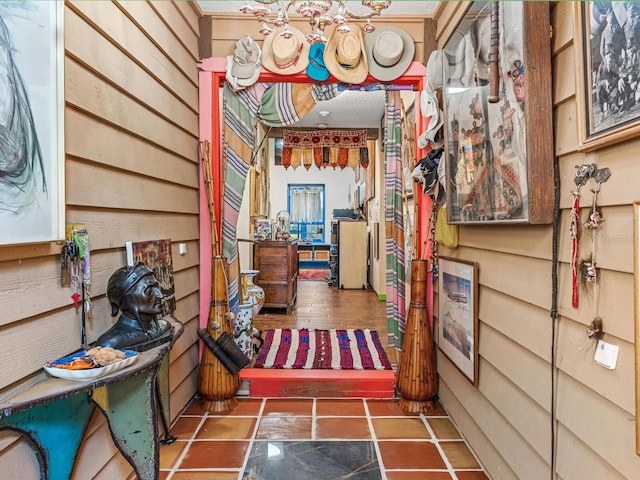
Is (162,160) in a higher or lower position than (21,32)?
lower

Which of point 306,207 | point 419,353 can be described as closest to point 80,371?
point 419,353

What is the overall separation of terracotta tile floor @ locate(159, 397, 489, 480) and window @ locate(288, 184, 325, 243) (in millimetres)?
8439

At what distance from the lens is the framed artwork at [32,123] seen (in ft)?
3.54

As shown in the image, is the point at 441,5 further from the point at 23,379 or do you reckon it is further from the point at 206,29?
the point at 23,379

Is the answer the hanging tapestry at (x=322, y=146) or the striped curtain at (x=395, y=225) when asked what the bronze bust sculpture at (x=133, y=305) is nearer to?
the striped curtain at (x=395, y=225)

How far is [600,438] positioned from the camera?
1.13 meters

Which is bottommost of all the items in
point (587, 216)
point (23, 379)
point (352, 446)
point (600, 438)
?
point (352, 446)

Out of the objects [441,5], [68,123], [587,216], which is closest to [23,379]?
[68,123]

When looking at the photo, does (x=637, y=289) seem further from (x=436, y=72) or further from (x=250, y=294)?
(x=250, y=294)

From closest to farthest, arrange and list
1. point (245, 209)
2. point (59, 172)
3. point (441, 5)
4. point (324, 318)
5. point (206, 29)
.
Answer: point (59, 172), point (441, 5), point (206, 29), point (324, 318), point (245, 209)

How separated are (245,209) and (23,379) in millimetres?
4239

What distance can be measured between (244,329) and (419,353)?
1.32m

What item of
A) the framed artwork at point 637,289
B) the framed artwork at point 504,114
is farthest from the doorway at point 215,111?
the framed artwork at point 637,289

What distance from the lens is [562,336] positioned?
132 centimetres
